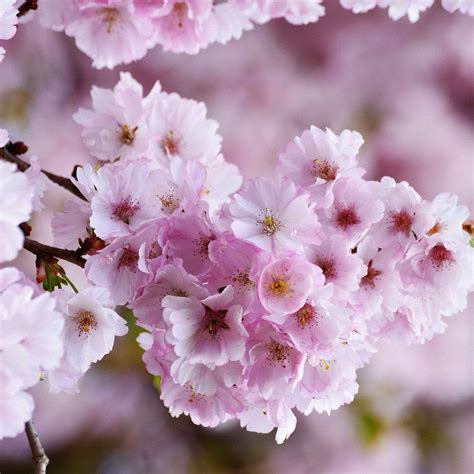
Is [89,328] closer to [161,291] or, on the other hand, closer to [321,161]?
[161,291]

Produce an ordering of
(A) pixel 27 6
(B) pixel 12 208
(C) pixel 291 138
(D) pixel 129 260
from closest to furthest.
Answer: (B) pixel 12 208
(D) pixel 129 260
(A) pixel 27 6
(C) pixel 291 138

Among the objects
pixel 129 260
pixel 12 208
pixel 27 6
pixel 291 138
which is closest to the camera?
pixel 12 208

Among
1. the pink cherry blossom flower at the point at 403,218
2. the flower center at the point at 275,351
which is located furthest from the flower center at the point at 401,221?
the flower center at the point at 275,351

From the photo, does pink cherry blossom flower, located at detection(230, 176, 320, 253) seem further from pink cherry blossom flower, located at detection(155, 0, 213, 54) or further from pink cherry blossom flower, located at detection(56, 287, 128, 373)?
pink cherry blossom flower, located at detection(155, 0, 213, 54)

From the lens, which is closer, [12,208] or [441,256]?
[12,208]

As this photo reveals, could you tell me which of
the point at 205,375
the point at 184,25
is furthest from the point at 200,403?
the point at 184,25

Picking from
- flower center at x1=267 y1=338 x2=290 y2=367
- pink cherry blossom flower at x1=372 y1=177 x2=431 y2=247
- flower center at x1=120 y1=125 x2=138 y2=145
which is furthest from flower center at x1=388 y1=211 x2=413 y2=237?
flower center at x1=120 y1=125 x2=138 y2=145

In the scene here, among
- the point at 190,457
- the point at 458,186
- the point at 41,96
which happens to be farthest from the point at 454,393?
the point at 41,96
